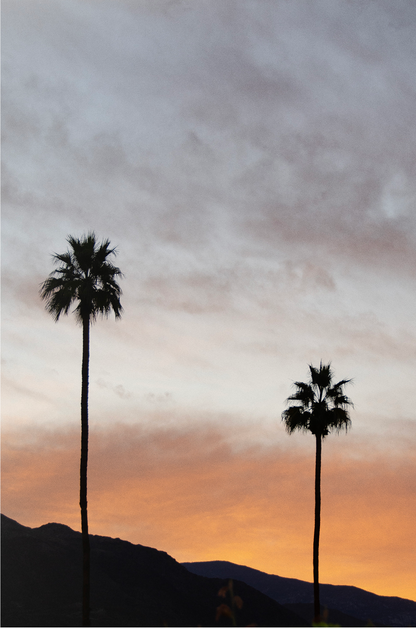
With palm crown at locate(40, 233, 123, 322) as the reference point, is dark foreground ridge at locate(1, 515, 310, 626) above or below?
below

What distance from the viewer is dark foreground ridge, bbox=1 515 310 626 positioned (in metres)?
123

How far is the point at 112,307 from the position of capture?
3475 cm

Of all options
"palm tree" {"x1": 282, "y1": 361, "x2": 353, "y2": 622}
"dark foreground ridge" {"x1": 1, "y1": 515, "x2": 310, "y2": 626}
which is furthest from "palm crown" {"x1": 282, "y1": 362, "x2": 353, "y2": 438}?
"dark foreground ridge" {"x1": 1, "y1": 515, "x2": 310, "y2": 626}

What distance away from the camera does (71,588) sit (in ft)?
466

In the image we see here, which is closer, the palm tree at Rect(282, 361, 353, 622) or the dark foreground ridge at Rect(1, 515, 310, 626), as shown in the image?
the palm tree at Rect(282, 361, 353, 622)

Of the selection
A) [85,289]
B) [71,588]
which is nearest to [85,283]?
[85,289]

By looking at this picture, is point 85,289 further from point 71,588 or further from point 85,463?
point 71,588

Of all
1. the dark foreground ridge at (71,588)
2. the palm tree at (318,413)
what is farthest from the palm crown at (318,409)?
the dark foreground ridge at (71,588)

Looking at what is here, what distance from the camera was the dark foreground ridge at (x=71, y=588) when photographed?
123 meters

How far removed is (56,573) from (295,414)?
4929 inches

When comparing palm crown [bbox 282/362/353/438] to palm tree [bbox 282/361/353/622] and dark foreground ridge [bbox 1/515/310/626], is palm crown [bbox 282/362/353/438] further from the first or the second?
dark foreground ridge [bbox 1/515/310/626]

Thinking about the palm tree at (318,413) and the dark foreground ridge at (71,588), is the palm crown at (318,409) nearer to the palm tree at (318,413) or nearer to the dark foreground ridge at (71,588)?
the palm tree at (318,413)

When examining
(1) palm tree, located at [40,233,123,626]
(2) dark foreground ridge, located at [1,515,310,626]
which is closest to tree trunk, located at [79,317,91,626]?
(1) palm tree, located at [40,233,123,626]

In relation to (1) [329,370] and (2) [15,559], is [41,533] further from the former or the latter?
(1) [329,370]
